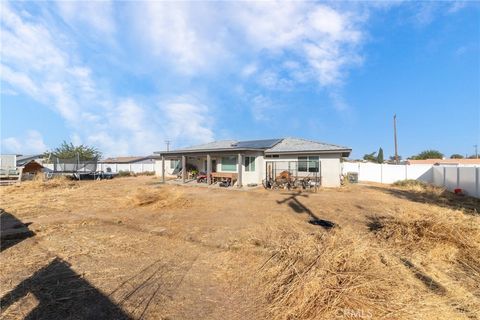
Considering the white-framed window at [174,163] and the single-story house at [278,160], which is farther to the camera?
the white-framed window at [174,163]

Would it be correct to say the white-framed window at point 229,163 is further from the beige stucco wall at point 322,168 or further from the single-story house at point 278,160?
the beige stucco wall at point 322,168

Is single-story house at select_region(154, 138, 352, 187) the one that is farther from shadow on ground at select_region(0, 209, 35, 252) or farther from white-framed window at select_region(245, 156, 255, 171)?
shadow on ground at select_region(0, 209, 35, 252)

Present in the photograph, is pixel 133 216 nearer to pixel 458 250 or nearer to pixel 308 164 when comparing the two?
pixel 458 250

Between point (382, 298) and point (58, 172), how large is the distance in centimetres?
2598

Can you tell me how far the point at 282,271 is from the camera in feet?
12.7

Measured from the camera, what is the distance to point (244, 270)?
4.16 metres

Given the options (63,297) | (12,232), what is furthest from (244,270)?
(12,232)

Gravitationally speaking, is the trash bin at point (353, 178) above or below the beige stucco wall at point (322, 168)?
below

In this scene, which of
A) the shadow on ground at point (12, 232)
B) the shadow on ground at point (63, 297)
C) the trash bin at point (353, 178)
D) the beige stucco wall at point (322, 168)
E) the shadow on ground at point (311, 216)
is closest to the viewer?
the shadow on ground at point (63, 297)

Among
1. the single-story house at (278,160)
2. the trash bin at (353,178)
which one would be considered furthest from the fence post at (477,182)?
the trash bin at (353,178)

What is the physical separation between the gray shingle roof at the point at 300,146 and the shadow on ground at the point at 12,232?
15.2m

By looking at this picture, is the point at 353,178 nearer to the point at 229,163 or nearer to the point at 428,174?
the point at 428,174

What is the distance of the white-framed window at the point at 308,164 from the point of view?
17.9 meters

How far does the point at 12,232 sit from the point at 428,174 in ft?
83.1
